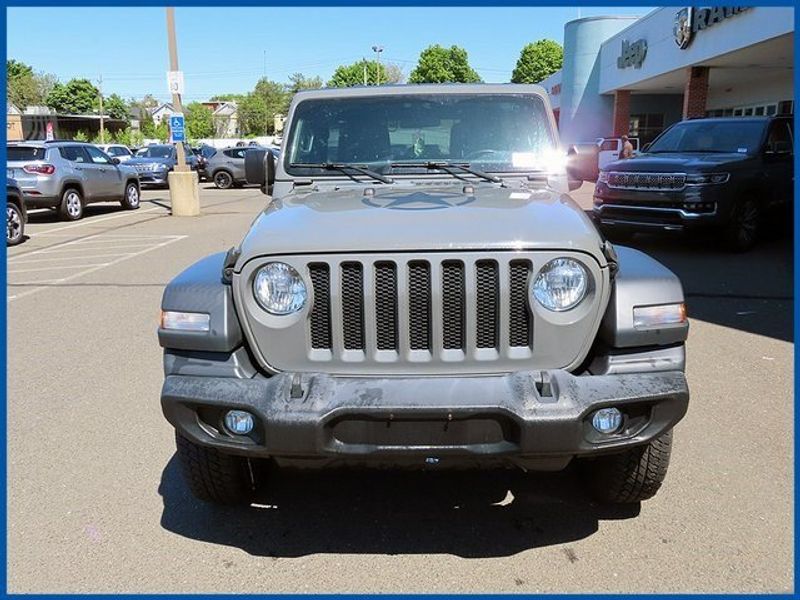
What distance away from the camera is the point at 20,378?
16.7 ft

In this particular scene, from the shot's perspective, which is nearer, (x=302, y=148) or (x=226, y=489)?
(x=226, y=489)

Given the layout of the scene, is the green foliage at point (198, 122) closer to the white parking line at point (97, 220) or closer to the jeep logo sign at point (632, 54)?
the jeep logo sign at point (632, 54)

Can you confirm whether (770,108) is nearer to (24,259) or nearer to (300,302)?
(24,259)

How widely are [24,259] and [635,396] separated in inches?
398

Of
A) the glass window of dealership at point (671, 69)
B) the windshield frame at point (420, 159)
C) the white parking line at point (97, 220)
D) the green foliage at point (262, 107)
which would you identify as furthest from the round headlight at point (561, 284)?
the green foliage at point (262, 107)

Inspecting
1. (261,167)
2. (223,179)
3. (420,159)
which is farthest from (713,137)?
(223,179)

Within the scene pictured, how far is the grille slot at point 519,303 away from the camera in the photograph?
2.62 m

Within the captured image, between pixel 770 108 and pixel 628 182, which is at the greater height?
pixel 770 108

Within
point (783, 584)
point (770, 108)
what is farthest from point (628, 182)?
point (770, 108)

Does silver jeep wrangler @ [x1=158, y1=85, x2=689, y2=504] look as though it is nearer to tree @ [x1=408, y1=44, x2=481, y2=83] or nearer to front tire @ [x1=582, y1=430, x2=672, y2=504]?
front tire @ [x1=582, y1=430, x2=672, y2=504]

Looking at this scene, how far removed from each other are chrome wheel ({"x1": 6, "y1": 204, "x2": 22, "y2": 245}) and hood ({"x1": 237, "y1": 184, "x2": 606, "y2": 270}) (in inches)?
392

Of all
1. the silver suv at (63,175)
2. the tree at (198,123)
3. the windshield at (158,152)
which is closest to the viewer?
the silver suv at (63,175)

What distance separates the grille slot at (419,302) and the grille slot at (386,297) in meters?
0.06

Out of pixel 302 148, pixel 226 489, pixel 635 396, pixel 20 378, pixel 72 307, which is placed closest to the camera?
pixel 635 396
